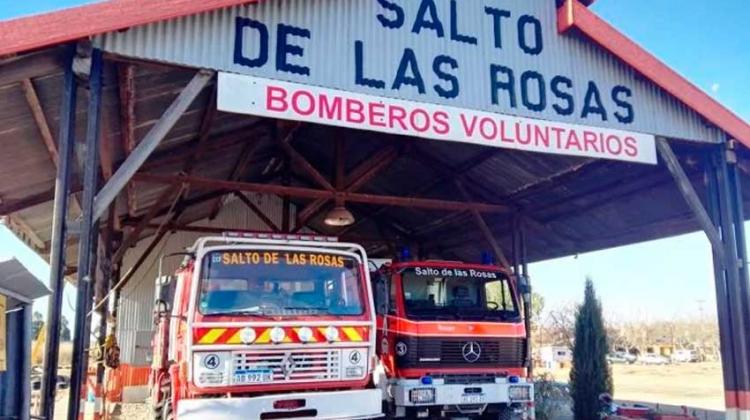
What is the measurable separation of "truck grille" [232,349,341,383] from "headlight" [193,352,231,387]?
105mm

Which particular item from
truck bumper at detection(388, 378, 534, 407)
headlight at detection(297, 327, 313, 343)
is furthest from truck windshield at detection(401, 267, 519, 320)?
headlight at detection(297, 327, 313, 343)

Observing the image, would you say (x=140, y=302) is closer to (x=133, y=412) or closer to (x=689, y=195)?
(x=133, y=412)

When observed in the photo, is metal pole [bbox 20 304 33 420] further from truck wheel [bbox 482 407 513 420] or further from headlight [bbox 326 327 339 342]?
truck wheel [bbox 482 407 513 420]

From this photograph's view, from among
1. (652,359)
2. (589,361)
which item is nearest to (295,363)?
(589,361)

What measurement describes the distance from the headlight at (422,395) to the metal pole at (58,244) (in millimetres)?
3722

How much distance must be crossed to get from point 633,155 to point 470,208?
3980 millimetres

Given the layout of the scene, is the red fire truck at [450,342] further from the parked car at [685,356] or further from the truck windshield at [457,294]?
the parked car at [685,356]

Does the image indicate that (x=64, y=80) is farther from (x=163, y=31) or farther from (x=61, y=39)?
(x=163, y=31)

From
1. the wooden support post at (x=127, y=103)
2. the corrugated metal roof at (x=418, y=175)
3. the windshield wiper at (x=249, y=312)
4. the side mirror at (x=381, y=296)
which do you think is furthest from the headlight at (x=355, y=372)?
the wooden support post at (x=127, y=103)

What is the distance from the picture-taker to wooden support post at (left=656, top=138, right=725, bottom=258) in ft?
A: 28.5

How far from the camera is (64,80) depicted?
6.29m

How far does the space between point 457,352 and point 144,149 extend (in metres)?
4.31

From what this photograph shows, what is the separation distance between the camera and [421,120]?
754cm

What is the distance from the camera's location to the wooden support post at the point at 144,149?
20.3 ft
